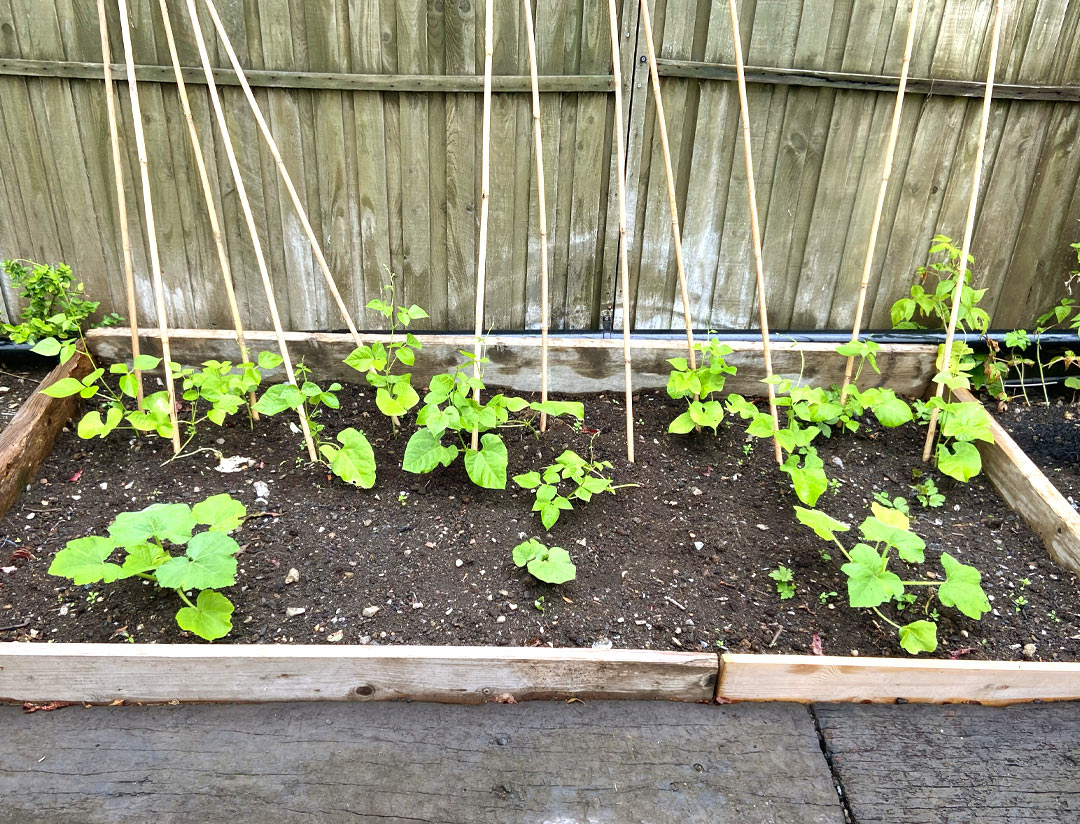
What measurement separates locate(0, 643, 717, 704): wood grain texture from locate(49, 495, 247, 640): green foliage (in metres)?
0.08

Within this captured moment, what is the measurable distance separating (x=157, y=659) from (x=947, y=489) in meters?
2.55

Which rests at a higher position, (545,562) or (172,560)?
(172,560)

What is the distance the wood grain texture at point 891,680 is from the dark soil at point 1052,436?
92cm

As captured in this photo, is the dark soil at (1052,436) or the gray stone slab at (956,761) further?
the dark soil at (1052,436)

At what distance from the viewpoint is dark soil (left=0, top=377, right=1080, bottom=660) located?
6.26 ft

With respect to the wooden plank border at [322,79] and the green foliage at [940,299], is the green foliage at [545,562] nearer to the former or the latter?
the wooden plank border at [322,79]

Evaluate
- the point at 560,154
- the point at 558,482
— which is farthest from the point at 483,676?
the point at 560,154

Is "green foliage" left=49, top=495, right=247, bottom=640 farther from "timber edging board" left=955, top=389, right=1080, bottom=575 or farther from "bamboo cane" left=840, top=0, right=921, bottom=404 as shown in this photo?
"timber edging board" left=955, top=389, right=1080, bottom=575

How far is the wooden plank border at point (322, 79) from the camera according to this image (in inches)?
102

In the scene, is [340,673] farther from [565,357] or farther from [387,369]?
[565,357]

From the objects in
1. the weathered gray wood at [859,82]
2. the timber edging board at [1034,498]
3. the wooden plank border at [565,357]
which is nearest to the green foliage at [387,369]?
the wooden plank border at [565,357]

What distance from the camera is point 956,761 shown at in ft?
5.66

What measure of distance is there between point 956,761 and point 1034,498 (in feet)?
3.37

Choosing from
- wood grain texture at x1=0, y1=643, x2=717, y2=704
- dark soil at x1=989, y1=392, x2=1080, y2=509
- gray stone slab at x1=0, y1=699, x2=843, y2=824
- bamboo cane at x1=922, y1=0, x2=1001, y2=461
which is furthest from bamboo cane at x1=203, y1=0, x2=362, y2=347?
dark soil at x1=989, y1=392, x2=1080, y2=509
